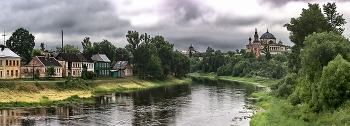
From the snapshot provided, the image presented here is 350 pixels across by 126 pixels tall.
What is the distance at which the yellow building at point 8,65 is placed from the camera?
60.6 m

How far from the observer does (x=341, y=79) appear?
28062 millimetres

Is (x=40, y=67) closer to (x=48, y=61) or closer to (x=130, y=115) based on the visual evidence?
(x=48, y=61)

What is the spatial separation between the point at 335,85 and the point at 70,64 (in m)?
67.2

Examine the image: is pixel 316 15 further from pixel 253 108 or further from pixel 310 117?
pixel 310 117

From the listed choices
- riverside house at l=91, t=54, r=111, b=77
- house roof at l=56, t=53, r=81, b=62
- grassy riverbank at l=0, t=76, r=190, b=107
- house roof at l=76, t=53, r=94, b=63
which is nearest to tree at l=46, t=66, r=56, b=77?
grassy riverbank at l=0, t=76, r=190, b=107

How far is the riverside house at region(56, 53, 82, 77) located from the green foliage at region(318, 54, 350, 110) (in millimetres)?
64574

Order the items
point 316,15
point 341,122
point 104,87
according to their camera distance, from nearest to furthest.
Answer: point 341,122, point 316,15, point 104,87

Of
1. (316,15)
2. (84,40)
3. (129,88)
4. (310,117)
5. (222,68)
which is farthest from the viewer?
(222,68)

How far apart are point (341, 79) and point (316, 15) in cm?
2749

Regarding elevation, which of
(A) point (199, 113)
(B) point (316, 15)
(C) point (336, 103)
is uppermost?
(B) point (316, 15)

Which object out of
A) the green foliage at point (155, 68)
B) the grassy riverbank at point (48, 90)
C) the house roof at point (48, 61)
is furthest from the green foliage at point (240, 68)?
the house roof at point (48, 61)

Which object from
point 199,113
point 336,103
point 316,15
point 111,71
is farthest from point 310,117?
point 111,71

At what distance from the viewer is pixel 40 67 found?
70.6 metres

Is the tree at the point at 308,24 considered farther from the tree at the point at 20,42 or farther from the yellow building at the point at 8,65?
the tree at the point at 20,42
